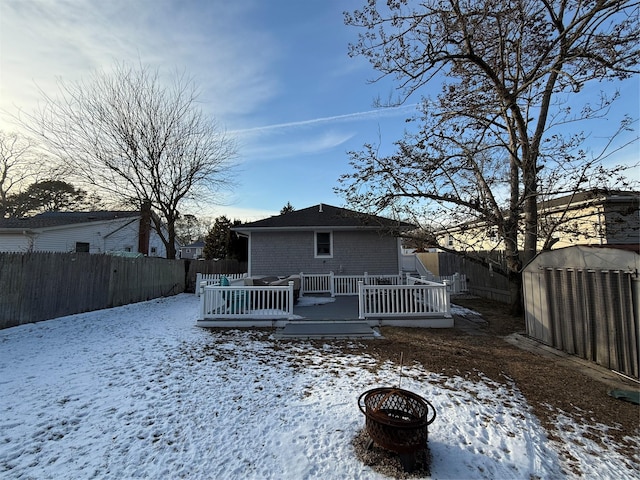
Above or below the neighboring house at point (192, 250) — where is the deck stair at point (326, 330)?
below

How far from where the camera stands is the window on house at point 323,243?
13.2 metres

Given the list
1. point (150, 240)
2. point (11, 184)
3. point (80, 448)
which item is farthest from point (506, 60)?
point (11, 184)

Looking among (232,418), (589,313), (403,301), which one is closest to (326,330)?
(403,301)

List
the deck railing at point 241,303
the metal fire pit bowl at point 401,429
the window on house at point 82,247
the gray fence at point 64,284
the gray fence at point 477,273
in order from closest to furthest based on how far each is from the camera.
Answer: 1. the metal fire pit bowl at point 401,429
2. the gray fence at point 64,284
3. the deck railing at point 241,303
4. the gray fence at point 477,273
5. the window on house at point 82,247

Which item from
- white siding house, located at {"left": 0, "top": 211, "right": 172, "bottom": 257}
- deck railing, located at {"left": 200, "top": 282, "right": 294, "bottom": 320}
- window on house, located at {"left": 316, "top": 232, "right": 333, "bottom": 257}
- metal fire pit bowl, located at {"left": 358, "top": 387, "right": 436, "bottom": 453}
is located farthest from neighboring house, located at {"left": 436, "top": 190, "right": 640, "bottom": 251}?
white siding house, located at {"left": 0, "top": 211, "right": 172, "bottom": 257}

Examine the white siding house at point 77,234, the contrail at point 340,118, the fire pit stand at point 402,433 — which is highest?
the contrail at point 340,118

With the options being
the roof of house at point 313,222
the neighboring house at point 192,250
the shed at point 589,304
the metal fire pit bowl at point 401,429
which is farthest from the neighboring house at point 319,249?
the neighboring house at point 192,250

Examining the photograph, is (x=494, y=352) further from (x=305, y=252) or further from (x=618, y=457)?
(x=305, y=252)

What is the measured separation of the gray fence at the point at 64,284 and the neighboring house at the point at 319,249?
447cm

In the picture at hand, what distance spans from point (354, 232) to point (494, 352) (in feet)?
26.5

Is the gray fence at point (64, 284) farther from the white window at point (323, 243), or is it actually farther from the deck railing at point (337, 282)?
the white window at point (323, 243)

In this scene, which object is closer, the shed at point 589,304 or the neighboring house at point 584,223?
the shed at point 589,304

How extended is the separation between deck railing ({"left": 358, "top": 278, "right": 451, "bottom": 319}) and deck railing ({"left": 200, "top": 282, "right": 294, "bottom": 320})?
6.75 ft

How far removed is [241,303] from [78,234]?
14925 mm
